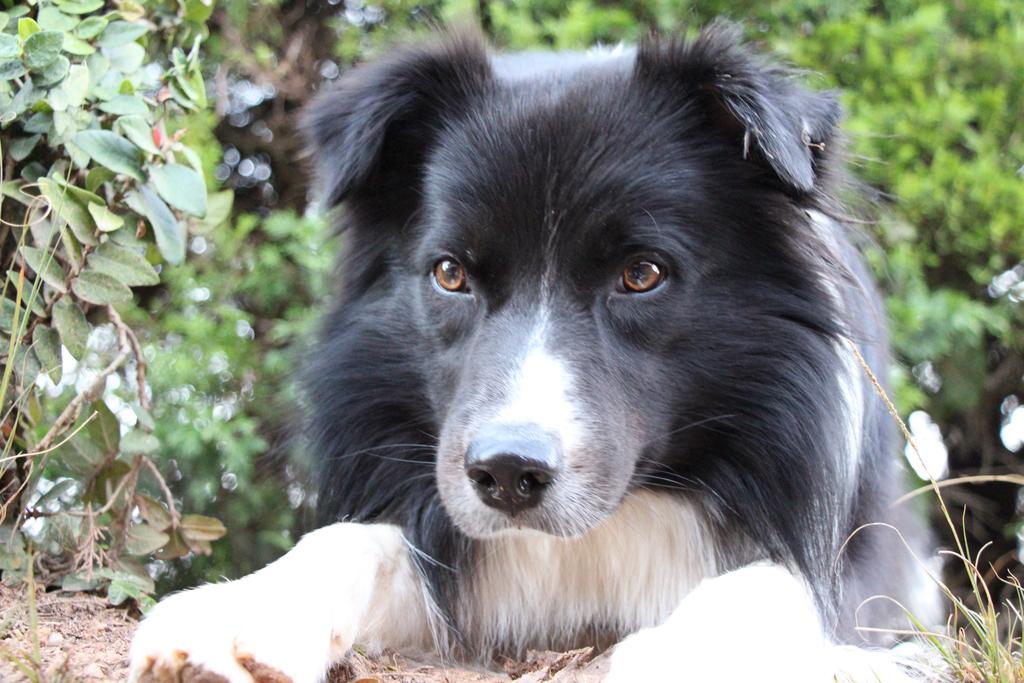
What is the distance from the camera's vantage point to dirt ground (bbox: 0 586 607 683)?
2188 mm

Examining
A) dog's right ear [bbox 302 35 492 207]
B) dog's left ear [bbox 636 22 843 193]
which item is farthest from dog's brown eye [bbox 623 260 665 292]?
dog's right ear [bbox 302 35 492 207]

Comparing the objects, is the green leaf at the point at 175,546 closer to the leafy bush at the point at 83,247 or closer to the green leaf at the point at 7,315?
the leafy bush at the point at 83,247

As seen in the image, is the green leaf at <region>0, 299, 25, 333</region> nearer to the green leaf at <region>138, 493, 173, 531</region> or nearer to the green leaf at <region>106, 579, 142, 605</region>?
the green leaf at <region>138, 493, 173, 531</region>

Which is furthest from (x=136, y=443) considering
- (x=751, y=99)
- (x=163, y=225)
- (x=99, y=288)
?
(x=751, y=99)

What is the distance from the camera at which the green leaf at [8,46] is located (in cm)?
257

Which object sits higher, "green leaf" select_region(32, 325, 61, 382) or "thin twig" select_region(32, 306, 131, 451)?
"green leaf" select_region(32, 325, 61, 382)

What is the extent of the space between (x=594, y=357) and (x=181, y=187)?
1.19 m

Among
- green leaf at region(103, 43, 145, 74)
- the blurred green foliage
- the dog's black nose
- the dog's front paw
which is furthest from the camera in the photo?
the blurred green foliage

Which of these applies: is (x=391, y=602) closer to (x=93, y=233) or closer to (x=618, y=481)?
(x=618, y=481)

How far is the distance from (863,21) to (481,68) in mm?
2148

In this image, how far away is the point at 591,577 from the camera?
312cm

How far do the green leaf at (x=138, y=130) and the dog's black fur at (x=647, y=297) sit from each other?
485mm

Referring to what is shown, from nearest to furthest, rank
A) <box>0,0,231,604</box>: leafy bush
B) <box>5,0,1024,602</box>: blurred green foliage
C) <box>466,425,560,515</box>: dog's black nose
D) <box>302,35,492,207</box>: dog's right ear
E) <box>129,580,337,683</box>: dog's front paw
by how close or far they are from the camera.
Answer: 1. <box>129,580,337,683</box>: dog's front paw
2. <box>466,425,560,515</box>: dog's black nose
3. <box>0,0,231,604</box>: leafy bush
4. <box>302,35,492,207</box>: dog's right ear
5. <box>5,0,1024,602</box>: blurred green foliage

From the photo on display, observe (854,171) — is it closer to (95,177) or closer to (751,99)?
(751,99)
